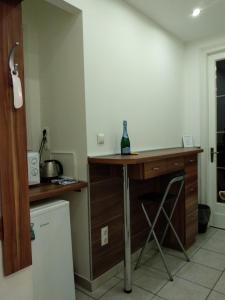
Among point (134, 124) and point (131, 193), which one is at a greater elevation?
point (134, 124)

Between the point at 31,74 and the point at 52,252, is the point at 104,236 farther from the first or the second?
the point at 31,74

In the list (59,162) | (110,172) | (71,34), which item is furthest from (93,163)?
(71,34)

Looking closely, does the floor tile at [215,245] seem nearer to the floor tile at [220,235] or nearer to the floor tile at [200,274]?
the floor tile at [220,235]

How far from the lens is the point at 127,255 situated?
192cm

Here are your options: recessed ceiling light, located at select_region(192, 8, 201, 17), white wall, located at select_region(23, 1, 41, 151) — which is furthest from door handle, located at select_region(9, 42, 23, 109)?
recessed ceiling light, located at select_region(192, 8, 201, 17)

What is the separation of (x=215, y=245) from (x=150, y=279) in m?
1.03

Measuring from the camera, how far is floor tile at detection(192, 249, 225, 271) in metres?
2.30

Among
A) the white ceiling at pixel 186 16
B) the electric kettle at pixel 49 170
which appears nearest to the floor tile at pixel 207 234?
the electric kettle at pixel 49 170

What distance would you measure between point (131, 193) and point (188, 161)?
0.72 m

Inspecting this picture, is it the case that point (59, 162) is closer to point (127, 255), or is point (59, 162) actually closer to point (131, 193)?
point (131, 193)

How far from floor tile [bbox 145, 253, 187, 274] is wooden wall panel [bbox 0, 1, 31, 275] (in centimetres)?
160

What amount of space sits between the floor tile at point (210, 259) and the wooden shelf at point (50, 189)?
145 cm

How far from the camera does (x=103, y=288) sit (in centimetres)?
199

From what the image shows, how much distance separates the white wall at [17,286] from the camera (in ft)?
3.31
